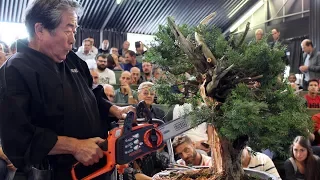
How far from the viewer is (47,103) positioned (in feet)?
3.99

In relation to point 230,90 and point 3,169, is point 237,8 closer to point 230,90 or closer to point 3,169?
point 3,169

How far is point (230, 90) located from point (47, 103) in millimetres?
567

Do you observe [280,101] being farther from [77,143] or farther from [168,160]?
[168,160]

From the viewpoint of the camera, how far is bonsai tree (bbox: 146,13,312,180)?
45.4 inches

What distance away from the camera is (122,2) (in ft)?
30.5

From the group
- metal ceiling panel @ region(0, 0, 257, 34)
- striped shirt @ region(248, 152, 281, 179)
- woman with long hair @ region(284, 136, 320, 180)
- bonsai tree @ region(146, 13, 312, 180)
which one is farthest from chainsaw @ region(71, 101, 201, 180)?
metal ceiling panel @ region(0, 0, 257, 34)

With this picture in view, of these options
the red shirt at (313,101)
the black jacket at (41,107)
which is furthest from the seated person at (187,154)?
the red shirt at (313,101)

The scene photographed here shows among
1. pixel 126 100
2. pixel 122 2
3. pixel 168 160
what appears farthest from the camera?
pixel 122 2

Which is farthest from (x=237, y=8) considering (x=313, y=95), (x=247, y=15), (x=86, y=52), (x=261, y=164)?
(x=261, y=164)

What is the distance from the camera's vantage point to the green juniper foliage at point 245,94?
3.73ft

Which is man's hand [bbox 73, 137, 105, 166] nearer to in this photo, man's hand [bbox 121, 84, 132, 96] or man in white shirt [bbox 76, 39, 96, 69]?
man's hand [bbox 121, 84, 132, 96]

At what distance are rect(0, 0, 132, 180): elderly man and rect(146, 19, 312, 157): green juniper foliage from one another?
0.31m

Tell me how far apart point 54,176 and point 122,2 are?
837 cm

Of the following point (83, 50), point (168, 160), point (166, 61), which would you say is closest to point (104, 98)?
point (166, 61)
